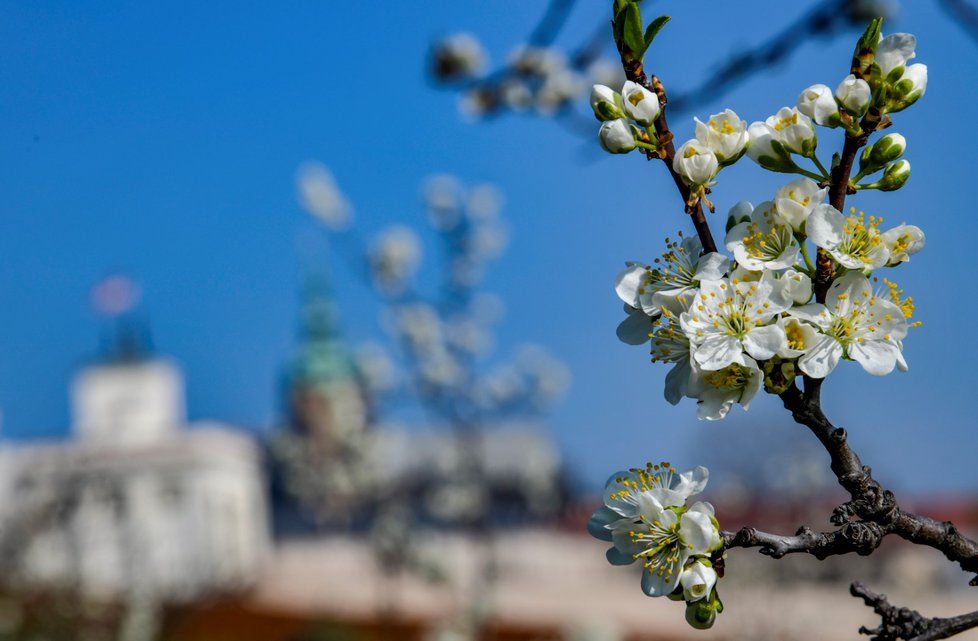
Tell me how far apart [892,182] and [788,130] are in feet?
0.40

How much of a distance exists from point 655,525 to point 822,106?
0.45 metres

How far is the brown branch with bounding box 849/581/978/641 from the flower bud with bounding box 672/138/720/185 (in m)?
0.45

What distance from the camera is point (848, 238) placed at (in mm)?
994

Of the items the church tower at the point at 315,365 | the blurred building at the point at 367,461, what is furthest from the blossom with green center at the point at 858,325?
the church tower at the point at 315,365

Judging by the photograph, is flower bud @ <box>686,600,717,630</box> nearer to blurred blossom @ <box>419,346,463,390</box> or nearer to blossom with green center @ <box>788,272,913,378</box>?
blossom with green center @ <box>788,272,913,378</box>

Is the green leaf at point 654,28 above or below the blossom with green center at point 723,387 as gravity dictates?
above

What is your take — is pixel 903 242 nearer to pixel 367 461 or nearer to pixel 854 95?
pixel 854 95

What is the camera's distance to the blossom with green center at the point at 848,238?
3.22 ft

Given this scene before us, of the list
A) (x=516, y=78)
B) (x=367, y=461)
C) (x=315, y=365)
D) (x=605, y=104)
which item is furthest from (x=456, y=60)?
(x=315, y=365)

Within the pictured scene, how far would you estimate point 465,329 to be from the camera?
8961 mm

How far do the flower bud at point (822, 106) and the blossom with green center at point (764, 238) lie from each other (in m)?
0.10

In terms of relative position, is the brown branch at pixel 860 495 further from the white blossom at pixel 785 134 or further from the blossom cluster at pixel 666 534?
the white blossom at pixel 785 134

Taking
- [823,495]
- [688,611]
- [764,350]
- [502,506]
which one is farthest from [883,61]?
[502,506]

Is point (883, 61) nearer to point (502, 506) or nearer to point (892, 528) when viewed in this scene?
point (892, 528)
